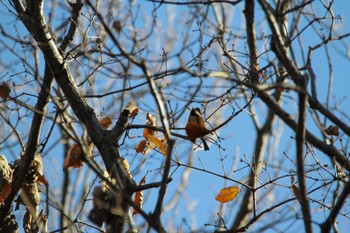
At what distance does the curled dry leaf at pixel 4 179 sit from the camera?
337 centimetres

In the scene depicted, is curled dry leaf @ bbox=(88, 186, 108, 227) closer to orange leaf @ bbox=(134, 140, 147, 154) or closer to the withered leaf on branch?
the withered leaf on branch

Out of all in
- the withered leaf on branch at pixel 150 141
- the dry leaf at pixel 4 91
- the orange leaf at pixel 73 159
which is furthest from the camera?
the dry leaf at pixel 4 91

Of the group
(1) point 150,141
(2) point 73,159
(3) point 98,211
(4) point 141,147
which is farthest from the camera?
(4) point 141,147

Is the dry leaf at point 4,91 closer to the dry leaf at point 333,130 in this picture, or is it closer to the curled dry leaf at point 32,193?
the curled dry leaf at point 32,193

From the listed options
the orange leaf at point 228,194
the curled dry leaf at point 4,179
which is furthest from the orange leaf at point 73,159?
the orange leaf at point 228,194

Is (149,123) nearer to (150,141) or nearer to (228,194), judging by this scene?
(150,141)

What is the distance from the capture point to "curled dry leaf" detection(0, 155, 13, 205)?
337 cm

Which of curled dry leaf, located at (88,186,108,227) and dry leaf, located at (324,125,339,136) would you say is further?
dry leaf, located at (324,125,339,136)

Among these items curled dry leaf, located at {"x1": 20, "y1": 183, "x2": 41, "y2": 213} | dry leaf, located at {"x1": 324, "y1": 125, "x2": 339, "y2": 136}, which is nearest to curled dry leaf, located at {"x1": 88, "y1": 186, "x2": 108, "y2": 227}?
curled dry leaf, located at {"x1": 20, "y1": 183, "x2": 41, "y2": 213}

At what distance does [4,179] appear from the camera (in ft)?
11.1

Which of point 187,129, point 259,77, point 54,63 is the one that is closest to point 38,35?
point 54,63

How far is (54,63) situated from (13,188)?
0.81m

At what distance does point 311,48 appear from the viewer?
296 cm

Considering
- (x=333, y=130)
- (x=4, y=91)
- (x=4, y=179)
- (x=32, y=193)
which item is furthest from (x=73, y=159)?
(x=333, y=130)
